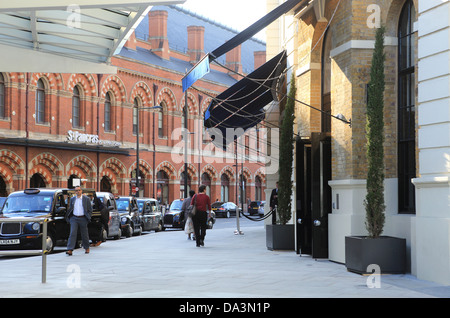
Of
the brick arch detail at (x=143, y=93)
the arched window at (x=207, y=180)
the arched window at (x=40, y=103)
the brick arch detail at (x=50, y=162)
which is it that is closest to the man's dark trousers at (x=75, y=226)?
the brick arch detail at (x=50, y=162)

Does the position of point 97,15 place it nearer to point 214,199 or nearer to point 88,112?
point 88,112

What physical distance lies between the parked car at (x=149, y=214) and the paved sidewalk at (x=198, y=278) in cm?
1375

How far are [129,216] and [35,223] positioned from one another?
31.2 feet

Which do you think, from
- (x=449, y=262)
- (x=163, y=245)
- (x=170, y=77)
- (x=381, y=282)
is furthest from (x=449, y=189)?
(x=170, y=77)

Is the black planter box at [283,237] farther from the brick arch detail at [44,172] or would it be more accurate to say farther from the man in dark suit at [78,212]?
the brick arch detail at [44,172]

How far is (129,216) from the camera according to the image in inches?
1099

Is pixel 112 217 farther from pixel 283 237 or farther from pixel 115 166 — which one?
pixel 115 166

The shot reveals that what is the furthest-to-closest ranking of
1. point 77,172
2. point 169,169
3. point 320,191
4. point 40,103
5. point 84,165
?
point 169,169 < point 84,165 < point 77,172 < point 40,103 < point 320,191

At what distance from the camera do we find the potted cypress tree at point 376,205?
1162 centimetres

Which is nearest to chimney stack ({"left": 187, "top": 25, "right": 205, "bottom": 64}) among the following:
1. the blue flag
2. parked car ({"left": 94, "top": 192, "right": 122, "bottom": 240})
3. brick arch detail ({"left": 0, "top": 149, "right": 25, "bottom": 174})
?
brick arch detail ({"left": 0, "top": 149, "right": 25, "bottom": 174})

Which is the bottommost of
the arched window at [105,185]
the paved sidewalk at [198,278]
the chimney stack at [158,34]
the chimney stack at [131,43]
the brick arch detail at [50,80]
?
the paved sidewalk at [198,278]

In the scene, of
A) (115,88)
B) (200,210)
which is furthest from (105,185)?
(200,210)

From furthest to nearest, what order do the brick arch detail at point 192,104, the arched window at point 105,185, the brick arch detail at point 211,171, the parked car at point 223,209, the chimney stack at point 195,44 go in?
the chimney stack at point 195,44
the brick arch detail at point 211,171
the brick arch detail at point 192,104
the parked car at point 223,209
the arched window at point 105,185

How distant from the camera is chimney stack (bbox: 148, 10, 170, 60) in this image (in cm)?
5850
